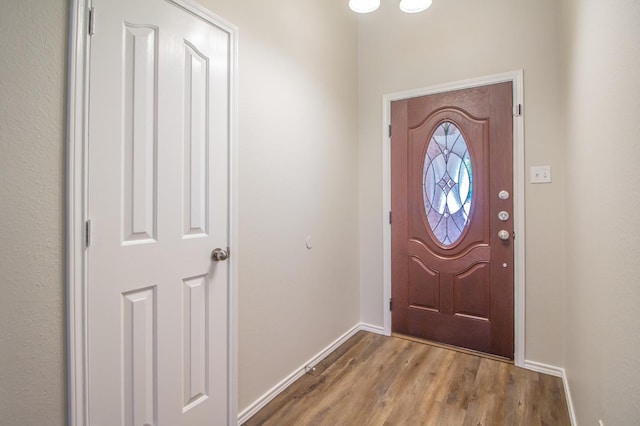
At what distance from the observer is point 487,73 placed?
2.38 m

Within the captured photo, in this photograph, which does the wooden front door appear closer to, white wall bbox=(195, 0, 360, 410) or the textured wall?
white wall bbox=(195, 0, 360, 410)

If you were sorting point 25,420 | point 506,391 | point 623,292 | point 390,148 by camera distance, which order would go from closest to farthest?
1. point 623,292
2. point 25,420
3. point 506,391
4. point 390,148

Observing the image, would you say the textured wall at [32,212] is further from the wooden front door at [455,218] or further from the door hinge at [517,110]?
the door hinge at [517,110]

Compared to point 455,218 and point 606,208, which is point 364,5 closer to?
point 455,218

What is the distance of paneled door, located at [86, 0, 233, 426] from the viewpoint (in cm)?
112

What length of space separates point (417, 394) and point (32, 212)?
6.82ft

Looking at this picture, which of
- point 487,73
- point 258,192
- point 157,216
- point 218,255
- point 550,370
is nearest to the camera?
point 157,216

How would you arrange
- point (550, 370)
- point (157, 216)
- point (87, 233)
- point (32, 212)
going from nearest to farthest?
point (32, 212) → point (87, 233) → point (157, 216) → point (550, 370)

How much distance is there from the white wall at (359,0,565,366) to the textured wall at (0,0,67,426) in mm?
2289

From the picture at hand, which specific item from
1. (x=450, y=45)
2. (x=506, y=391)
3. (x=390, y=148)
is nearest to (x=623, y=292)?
(x=506, y=391)

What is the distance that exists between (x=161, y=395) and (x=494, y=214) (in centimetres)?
235

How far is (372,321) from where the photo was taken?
291 centimetres

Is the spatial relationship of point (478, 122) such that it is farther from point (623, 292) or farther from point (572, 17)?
point (623, 292)

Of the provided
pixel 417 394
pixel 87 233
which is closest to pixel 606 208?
pixel 417 394
